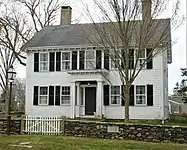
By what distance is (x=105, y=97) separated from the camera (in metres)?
23.5

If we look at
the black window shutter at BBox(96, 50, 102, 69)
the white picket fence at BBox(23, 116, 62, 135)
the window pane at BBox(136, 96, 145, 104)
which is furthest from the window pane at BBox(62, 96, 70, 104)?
the white picket fence at BBox(23, 116, 62, 135)

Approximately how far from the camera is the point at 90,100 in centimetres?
2444

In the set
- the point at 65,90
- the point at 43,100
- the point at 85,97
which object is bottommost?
the point at 43,100

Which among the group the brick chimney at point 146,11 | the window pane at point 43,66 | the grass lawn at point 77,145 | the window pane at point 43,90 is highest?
the brick chimney at point 146,11

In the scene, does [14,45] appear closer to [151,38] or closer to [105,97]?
[105,97]

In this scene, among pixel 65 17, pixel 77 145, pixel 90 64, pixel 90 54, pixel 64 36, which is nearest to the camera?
pixel 77 145

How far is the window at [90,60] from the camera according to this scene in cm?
2387

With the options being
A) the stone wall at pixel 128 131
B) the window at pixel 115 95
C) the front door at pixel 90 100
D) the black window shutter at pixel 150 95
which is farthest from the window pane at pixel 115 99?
the stone wall at pixel 128 131

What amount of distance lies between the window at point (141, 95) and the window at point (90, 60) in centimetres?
345

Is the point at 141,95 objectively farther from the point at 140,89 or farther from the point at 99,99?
the point at 99,99

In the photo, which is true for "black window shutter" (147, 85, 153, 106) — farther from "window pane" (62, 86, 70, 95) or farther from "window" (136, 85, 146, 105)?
"window pane" (62, 86, 70, 95)

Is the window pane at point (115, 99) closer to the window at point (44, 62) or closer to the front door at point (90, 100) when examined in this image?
the front door at point (90, 100)

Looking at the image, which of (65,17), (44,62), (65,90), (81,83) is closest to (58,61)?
(44,62)

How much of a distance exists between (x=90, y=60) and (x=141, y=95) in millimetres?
4349
